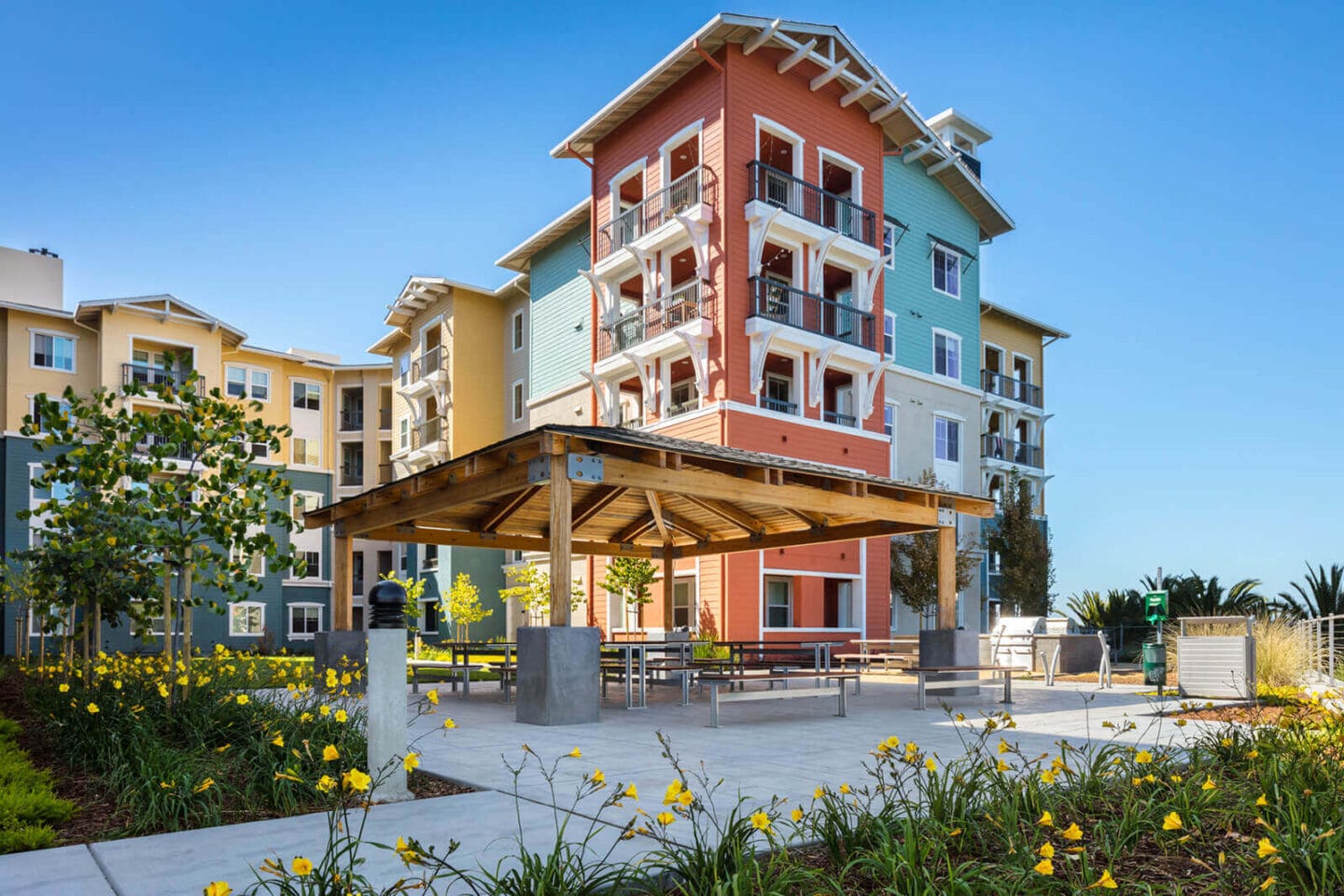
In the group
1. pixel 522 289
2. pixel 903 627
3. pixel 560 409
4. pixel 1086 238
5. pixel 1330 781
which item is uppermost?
pixel 522 289

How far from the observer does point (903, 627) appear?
29.5 meters

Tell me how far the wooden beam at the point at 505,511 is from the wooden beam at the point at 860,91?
16004 mm

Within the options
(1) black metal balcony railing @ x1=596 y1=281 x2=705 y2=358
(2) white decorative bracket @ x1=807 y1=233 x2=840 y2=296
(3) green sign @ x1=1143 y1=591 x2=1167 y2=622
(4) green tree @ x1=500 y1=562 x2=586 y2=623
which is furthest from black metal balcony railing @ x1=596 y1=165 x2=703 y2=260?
(3) green sign @ x1=1143 y1=591 x2=1167 y2=622

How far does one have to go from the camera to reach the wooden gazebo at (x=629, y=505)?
1052 cm

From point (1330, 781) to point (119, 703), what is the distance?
8.31m

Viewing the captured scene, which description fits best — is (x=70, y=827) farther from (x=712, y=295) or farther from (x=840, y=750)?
(x=712, y=295)

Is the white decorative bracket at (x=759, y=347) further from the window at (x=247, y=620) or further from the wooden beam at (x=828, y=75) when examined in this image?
the window at (x=247, y=620)

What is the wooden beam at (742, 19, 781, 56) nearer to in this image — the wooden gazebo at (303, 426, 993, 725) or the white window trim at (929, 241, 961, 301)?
the white window trim at (929, 241, 961, 301)

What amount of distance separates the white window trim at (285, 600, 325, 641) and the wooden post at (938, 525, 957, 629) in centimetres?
3288

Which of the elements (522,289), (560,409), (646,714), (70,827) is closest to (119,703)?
(70,827)

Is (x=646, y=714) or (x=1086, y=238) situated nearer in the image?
(x=646, y=714)

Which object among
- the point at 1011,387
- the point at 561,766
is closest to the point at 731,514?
the point at 561,766

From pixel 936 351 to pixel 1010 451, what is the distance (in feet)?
20.8

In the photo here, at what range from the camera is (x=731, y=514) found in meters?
15.8
